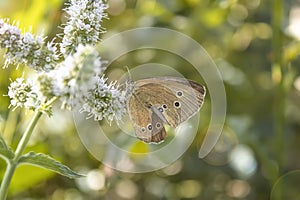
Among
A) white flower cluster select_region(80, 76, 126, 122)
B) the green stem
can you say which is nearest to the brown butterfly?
white flower cluster select_region(80, 76, 126, 122)

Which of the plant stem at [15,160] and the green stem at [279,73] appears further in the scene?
the green stem at [279,73]

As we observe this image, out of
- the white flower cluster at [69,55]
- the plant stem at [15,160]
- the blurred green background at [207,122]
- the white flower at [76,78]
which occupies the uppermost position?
the blurred green background at [207,122]

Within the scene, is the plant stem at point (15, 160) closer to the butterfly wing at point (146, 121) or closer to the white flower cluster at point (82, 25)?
the white flower cluster at point (82, 25)

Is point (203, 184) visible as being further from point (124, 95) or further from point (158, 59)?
point (124, 95)

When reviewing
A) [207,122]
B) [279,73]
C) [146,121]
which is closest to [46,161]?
[146,121]

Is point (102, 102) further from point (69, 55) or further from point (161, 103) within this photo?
point (161, 103)

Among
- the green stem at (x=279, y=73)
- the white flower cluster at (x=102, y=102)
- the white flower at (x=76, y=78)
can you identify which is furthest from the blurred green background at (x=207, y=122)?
the white flower at (x=76, y=78)
